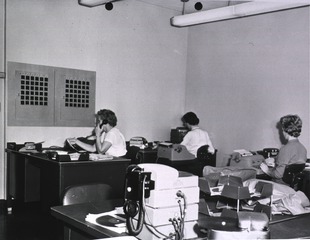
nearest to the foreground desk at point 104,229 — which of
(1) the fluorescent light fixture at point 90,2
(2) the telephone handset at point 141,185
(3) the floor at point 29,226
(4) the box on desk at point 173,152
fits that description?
(2) the telephone handset at point 141,185

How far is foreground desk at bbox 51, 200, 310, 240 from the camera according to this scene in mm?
1849

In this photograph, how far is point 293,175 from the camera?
3.65 m

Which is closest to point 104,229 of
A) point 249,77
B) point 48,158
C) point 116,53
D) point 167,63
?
point 48,158

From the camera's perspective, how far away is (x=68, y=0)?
5.55m

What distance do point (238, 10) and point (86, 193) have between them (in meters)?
3.12

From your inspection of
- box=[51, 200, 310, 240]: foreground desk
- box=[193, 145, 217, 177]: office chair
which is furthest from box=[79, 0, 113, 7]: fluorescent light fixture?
box=[51, 200, 310, 240]: foreground desk

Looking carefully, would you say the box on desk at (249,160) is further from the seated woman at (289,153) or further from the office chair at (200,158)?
the seated woman at (289,153)

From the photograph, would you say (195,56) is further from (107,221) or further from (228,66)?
(107,221)

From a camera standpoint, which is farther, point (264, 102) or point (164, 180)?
point (264, 102)

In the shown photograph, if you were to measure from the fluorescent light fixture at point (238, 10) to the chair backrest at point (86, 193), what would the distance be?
287cm

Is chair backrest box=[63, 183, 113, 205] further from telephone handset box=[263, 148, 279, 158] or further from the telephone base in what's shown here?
telephone handset box=[263, 148, 279, 158]

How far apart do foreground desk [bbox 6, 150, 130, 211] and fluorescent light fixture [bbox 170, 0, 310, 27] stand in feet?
7.03

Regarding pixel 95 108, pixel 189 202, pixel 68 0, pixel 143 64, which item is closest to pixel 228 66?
pixel 143 64

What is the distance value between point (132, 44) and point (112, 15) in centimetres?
57
